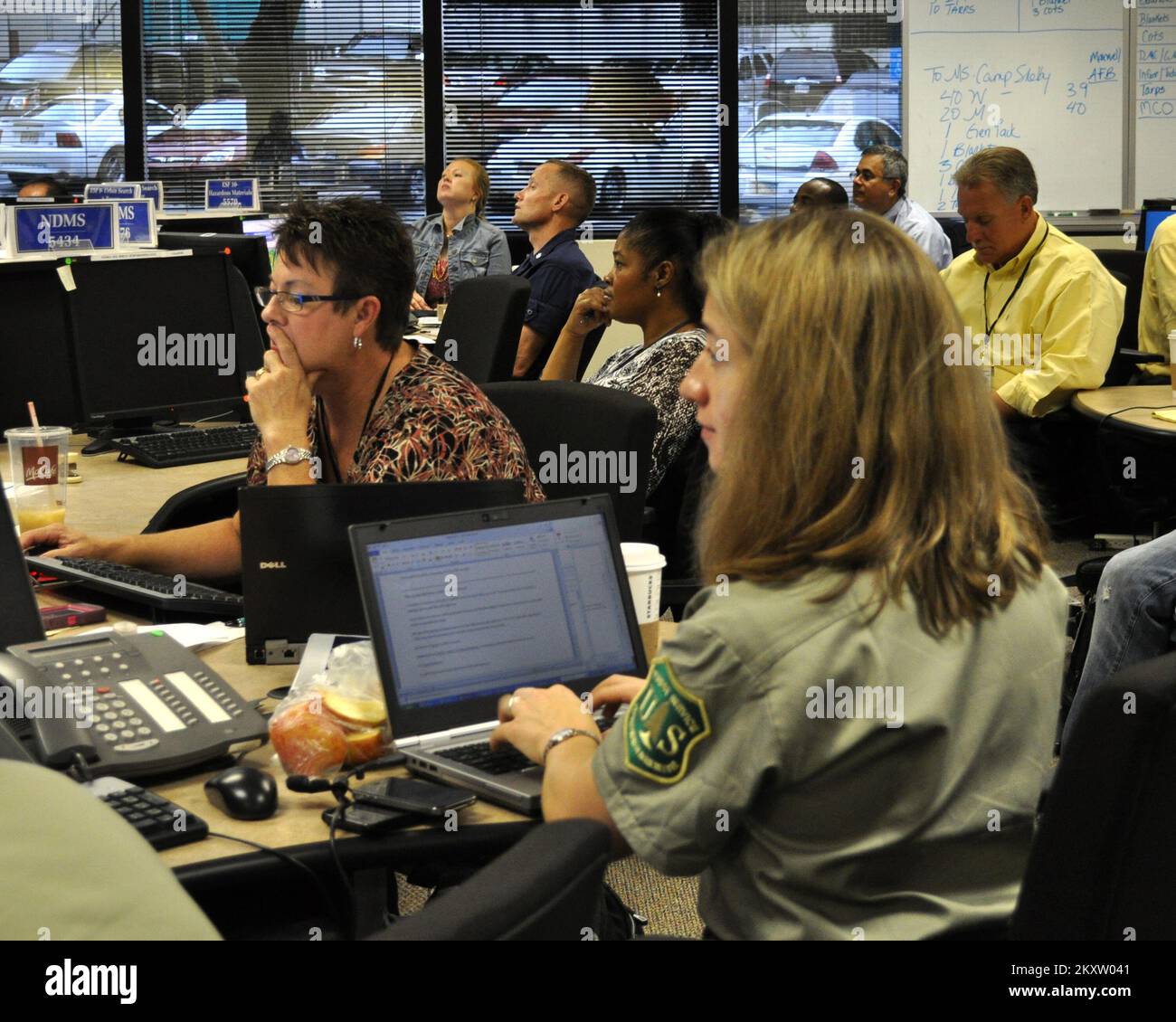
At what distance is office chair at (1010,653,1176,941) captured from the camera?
40.7 inches

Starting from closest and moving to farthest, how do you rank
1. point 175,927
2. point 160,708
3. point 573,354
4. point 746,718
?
point 175,927
point 746,718
point 160,708
point 573,354

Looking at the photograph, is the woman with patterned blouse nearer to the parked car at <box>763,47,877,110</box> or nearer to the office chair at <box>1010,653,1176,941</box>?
the office chair at <box>1010,653,1176,941</box>

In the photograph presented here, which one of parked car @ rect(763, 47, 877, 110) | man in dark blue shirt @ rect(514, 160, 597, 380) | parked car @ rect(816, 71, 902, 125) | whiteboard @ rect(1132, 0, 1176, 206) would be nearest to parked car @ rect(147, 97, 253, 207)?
man in dark blue shirt @ rect(514, 160, 597, 380)

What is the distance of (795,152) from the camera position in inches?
300

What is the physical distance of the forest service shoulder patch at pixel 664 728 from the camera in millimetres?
1142

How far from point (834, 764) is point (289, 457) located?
4.53 ft

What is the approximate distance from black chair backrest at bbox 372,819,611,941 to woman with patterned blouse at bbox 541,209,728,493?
2.26 metres

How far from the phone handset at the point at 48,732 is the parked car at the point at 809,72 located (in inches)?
262

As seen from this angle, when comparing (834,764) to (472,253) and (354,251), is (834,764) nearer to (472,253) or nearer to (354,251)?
(354,251)

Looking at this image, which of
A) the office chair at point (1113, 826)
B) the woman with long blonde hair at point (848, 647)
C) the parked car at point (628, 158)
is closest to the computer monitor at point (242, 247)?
the parked car at point (628, 158)

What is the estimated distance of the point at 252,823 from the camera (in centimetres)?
138
